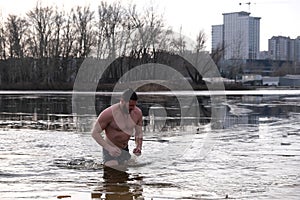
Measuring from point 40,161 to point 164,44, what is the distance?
210 feet

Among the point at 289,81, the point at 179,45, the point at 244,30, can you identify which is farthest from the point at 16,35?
the point at 244,30

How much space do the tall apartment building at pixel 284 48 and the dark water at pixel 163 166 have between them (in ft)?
584

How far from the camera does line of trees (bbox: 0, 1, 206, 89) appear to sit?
81938 mm

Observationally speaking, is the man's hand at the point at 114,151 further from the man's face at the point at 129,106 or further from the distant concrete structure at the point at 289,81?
the distant concrete structure at the point at 289,81

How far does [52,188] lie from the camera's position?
8242mm

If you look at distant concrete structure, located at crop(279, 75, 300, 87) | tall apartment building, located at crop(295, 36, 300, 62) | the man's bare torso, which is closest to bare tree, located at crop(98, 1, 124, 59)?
distant concrete structure, located at crop(279, 75, 300, 87)

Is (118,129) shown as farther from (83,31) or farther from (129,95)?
(83,31)

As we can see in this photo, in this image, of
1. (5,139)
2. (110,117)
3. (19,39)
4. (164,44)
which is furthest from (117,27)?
(110,117)

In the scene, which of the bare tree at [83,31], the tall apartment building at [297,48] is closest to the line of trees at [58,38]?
the bare tree at [83,31]

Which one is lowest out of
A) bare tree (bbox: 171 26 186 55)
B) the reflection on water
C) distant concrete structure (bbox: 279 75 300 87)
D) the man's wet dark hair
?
the reflection on water

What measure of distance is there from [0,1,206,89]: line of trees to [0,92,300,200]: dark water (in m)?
Answer: 62.7

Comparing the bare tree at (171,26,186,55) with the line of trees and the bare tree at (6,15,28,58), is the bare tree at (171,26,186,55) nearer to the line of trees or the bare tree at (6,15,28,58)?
the line of trees

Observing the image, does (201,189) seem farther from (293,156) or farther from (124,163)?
(293,156)

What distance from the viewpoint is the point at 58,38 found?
285 ft
